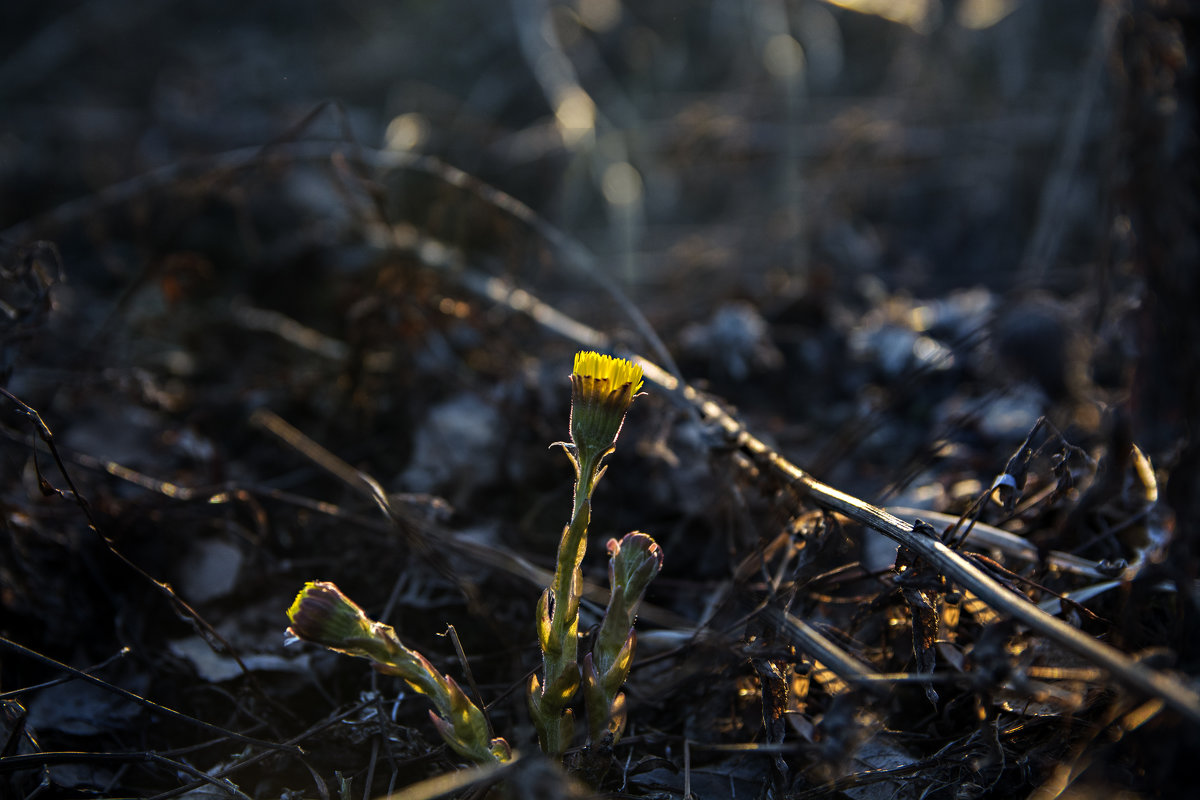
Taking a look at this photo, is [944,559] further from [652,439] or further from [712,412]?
[652,439]

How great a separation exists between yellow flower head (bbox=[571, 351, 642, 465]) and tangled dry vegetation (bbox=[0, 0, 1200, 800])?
0.43m

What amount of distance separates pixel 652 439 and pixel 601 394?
75cm

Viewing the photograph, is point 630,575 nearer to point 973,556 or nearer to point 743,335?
point 973,556

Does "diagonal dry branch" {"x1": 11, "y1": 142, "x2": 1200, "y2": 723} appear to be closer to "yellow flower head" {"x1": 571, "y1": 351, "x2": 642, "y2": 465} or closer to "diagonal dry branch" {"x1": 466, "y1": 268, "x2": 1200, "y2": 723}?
"diagonal dry branch" {"x1": 466, "y1": 268, "x2": 1200, "y2": 723}

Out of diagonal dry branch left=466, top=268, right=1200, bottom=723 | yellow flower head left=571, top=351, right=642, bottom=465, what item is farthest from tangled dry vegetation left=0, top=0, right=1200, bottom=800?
yellow flower head left=571, top=351, right=642, bottom=465

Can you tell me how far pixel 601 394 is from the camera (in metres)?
1.01

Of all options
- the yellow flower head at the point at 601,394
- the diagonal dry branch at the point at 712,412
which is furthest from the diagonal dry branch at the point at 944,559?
the yellow flower head at the point at 601,394

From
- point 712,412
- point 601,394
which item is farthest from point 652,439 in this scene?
point 601,394

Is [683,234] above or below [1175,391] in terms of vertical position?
below

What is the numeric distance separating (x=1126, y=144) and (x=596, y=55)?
4.82 meters

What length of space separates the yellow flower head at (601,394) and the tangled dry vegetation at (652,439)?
43 cm

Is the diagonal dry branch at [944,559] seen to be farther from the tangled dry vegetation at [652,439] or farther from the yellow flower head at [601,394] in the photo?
the yellow flower head at [601,394]

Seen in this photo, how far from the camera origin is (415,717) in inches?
52.6

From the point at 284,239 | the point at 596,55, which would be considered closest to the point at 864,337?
the point at 284,239
